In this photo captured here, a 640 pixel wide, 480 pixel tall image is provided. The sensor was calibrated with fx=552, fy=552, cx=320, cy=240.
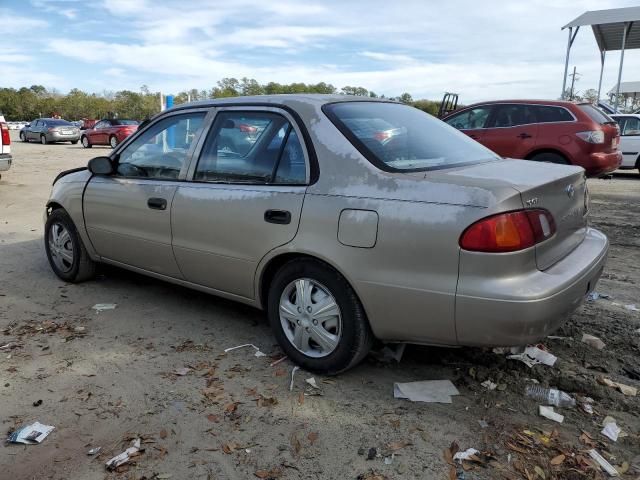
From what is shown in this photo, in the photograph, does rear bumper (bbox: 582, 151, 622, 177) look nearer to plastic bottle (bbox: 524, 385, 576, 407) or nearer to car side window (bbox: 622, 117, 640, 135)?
car side window (bbox: 622, 117, 640, 135)

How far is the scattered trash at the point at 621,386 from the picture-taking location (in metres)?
3.13

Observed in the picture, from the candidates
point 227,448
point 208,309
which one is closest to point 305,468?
point 227,448

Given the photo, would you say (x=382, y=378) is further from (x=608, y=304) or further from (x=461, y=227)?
(x=608, y=304)

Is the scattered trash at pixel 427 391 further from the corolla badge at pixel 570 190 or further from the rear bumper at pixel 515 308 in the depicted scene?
the corolla badge at pixel 570 190

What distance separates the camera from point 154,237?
4.16 m

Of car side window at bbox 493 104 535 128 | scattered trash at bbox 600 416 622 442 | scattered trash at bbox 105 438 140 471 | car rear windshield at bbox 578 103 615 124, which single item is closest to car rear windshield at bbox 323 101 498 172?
scattered trash at bbox 600 416 622 442

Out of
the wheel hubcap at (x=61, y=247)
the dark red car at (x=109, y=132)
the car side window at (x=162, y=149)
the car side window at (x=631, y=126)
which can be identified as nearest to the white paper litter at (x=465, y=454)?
the car side window at (x=162, y=149)

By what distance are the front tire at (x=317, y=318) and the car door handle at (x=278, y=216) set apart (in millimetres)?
255

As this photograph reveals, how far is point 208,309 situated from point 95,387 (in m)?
1.37

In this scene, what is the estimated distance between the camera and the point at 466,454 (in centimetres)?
261

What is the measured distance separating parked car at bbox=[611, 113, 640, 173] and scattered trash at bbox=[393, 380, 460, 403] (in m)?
13.2

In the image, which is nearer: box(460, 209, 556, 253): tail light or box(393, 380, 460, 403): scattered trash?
box(460, 209, 556, 253): tail light

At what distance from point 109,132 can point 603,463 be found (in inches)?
1039

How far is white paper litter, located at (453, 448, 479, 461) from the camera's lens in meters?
2.59
